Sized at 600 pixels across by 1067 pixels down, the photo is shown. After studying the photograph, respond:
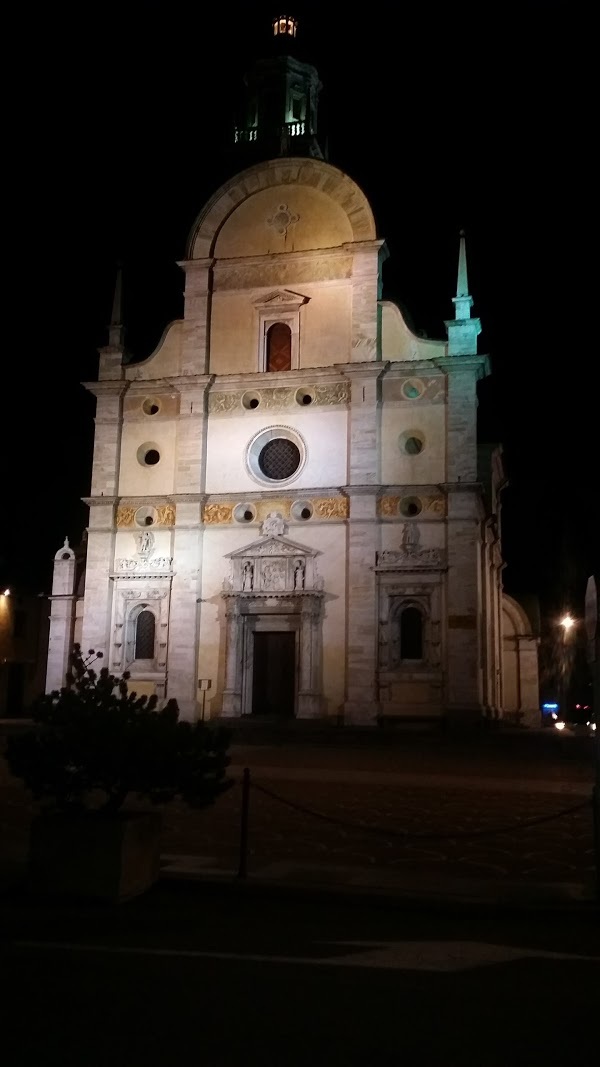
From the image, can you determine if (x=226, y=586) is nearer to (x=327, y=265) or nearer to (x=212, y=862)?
(x=327, y=265)

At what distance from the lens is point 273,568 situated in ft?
104

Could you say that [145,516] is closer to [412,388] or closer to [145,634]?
[145,634]

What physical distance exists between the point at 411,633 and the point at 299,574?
4.22 m

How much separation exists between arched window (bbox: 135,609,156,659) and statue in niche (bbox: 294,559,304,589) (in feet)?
18.3

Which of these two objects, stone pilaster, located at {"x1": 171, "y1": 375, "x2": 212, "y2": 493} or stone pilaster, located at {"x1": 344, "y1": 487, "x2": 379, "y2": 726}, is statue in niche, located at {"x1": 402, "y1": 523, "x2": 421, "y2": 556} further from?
stone pilaster, located at {"x1": 171, "y1": 375, "x2": 212, "y2": 493}

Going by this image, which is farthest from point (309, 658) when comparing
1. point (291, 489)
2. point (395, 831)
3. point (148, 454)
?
point (395, 831)

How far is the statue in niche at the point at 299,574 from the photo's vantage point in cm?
3134

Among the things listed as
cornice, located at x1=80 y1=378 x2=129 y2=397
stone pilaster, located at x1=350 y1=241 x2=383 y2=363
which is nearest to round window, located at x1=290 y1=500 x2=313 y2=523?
stone pilaster, located at x1=350 y1=241 x2=383 y2=363

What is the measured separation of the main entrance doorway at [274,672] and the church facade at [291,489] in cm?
8

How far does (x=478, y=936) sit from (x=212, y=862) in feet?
10.4

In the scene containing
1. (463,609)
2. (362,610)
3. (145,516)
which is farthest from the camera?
(145,516)

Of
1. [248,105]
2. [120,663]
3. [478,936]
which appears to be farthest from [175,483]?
[478,936]

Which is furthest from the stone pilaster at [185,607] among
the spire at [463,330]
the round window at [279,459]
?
the spire at [463,330]

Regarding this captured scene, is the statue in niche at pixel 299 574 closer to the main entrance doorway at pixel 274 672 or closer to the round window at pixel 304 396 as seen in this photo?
the main entrance doorway at pixel 274 672
